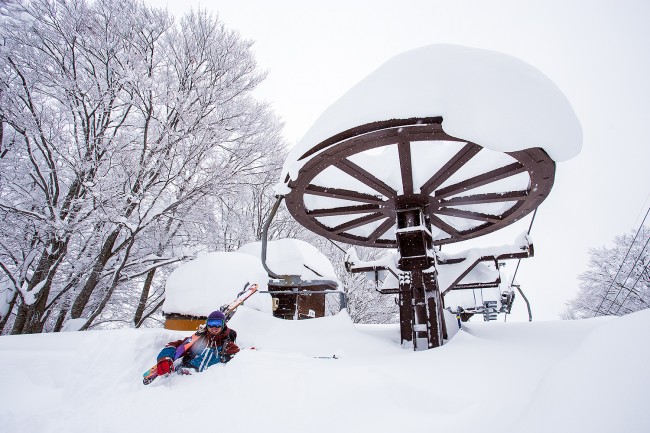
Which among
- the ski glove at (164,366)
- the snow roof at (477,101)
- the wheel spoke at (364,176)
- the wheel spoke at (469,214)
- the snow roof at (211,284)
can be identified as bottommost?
the ski glove at (164,366)

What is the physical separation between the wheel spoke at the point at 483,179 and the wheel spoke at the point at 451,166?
0.73 ft

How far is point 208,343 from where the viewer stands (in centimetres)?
384

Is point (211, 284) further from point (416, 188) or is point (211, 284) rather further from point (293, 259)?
point (416, 188)

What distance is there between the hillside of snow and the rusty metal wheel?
192 cm

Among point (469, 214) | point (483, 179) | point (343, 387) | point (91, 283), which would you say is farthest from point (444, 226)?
point (91, 283)

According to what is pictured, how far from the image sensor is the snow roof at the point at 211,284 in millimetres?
7500

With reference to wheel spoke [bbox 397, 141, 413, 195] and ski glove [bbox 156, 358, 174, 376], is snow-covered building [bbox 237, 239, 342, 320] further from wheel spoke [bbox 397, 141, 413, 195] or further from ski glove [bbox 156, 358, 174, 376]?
ski glove [bbox 156, 358, 174, 376]

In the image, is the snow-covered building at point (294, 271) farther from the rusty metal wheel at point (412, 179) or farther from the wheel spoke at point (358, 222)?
the rusty metal wheel at point (412, 179)

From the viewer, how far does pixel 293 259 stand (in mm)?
9734

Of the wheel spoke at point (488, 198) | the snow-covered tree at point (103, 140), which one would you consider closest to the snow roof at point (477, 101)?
the wheel spoke at point (488, 198)

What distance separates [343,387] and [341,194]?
106 inches

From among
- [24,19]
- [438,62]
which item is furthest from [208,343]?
[24,19]

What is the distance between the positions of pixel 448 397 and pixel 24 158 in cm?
1021

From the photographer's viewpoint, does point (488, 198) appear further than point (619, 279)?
No
